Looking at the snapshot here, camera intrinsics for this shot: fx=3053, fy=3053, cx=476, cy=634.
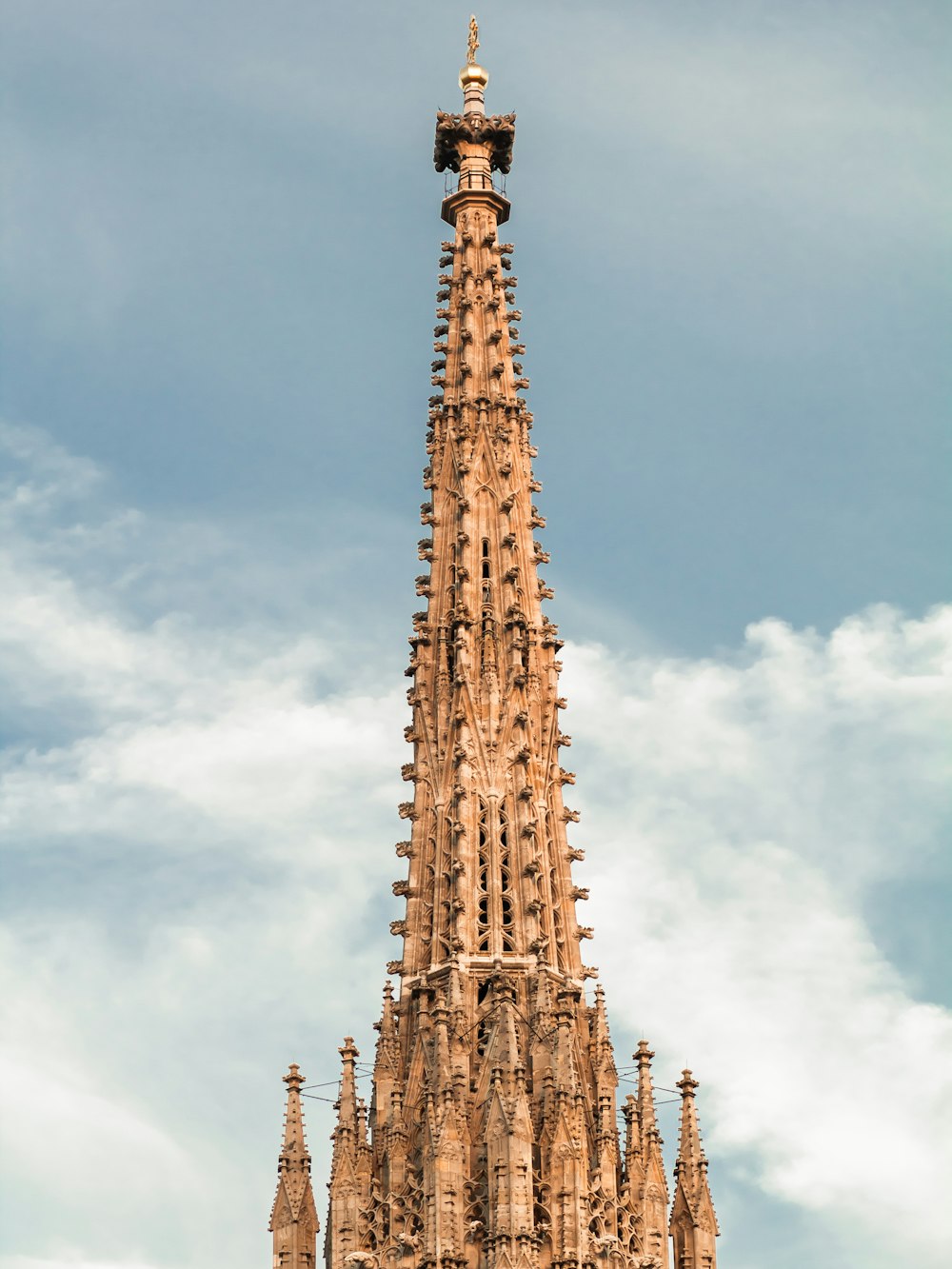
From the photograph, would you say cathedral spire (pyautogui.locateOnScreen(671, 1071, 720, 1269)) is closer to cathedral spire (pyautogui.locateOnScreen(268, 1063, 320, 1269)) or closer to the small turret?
the small turret

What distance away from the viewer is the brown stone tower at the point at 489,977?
80.9 metres

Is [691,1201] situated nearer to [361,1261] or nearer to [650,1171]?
[650,1171]

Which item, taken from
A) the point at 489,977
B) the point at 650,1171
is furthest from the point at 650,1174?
the point at 489,977

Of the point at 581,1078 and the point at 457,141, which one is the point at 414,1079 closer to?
the point at 581,1078

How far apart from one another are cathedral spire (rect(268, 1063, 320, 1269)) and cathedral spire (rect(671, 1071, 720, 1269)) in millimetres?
10110

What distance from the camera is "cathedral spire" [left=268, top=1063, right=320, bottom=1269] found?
83625 millimetres

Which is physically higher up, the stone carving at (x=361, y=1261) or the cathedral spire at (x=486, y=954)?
the cathedral spire at (x=486, y=954)

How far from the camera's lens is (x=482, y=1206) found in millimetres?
80750

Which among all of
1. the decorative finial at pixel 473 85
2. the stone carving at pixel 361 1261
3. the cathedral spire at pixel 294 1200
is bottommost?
the stone carving at pixel 361 1261

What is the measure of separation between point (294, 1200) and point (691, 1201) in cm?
1107

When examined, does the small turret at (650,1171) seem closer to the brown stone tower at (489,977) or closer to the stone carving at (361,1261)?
the brown stone tower at (489,977)

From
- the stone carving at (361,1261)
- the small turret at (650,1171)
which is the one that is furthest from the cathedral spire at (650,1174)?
the stone carving at (361,1261)

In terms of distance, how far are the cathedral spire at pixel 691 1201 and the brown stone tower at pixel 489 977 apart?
2.7 inches

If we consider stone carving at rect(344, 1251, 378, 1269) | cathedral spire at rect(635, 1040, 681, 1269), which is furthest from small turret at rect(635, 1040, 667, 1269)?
stone carving at rect(344, 1251, 378, 1269)
